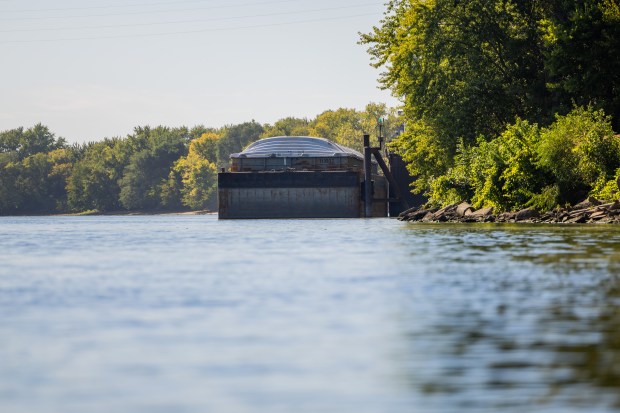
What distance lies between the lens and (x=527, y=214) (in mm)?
63500

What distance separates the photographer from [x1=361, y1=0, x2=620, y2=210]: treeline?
64.7 m

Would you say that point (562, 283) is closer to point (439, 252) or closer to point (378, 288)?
point (378, 288)

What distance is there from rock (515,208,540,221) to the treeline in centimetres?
105

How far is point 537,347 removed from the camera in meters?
13.4

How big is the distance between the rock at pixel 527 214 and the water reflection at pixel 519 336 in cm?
3538

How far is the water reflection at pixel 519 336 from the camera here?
10.5 m

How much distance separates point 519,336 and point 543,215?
49.5 metres

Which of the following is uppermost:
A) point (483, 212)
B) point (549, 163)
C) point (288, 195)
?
point (549, 163)

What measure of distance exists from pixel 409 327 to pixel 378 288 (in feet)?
20.5

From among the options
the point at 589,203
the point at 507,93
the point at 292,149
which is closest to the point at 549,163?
the point at 589,203

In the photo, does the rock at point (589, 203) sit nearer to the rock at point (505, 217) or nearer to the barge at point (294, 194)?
the rock at point (505, 217)

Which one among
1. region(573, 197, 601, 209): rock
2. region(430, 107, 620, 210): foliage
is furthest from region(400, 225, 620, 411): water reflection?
region(430, 107, 620, 210): foliage

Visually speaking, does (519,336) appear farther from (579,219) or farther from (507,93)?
(507,93)

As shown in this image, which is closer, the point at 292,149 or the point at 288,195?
the point at 288,195
